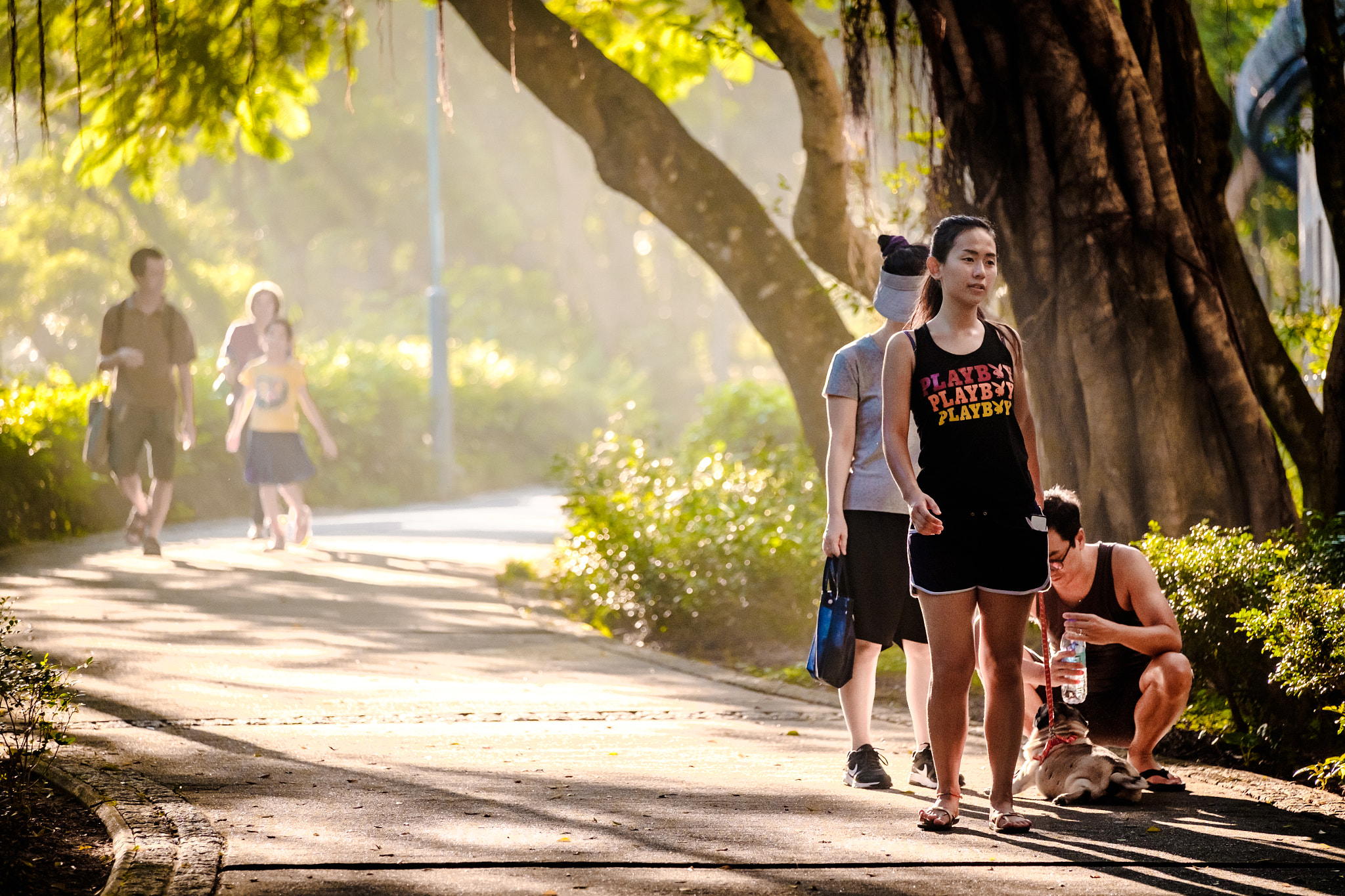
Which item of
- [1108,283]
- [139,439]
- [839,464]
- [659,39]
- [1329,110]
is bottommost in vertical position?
[839,464]

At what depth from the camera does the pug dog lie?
16.2ft

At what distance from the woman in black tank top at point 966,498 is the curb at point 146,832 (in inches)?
81.9

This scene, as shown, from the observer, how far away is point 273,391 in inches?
461

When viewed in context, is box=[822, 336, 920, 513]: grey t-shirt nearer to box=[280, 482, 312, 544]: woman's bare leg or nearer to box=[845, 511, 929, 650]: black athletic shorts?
box=[845, 511, 929, 650]: black athletic shorts

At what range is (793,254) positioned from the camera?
28.5ft

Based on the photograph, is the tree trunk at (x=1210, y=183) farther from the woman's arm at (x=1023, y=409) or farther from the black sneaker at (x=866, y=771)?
the black sneaker at (x=866, y=771)

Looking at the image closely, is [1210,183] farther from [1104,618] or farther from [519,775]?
[519,775]

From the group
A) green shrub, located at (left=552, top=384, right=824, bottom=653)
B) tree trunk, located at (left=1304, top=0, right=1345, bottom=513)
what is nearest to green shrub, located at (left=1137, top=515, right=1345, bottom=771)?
tree trunk, located at (left=1304, top=0, right=1345, bottom=513)

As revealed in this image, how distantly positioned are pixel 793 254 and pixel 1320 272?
21.1 ft

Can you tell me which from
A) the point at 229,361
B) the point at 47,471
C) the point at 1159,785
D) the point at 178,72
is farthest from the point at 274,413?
the point at 1159,785

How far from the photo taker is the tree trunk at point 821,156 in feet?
27.7

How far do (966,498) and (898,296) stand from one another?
1.02m

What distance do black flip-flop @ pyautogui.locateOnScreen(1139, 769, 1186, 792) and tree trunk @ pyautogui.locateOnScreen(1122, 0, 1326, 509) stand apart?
2.23m

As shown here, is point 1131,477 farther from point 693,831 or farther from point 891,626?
point 693,831
